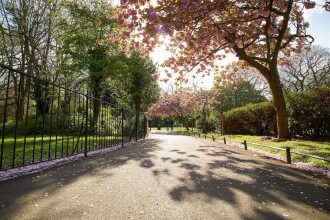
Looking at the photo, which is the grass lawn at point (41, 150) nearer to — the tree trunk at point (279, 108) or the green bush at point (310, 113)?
the tree trunk at point (279, 108)

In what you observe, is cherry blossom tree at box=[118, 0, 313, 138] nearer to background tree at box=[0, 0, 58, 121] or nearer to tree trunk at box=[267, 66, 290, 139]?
tree trunk at box=[267, 66, 290, 139]

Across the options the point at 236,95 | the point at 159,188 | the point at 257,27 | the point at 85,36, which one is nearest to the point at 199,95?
the point at 236,95

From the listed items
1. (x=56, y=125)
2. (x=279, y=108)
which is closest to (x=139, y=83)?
(x=279, y=108)

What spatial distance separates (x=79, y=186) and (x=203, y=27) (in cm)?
928

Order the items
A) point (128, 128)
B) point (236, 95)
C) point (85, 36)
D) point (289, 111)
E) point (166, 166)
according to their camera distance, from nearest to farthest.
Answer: point (166, 166), point (289, 111), point (128, 128), point (85, 36), point (236, 95)

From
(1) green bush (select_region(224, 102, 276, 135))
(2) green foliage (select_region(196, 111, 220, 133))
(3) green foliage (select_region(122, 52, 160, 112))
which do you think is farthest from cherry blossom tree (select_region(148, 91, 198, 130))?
(1) green bush (select_region(224, 102, 276, 135))

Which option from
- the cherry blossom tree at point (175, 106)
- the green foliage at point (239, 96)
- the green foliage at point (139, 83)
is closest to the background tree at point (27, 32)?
the green foliage at point (139, 83)

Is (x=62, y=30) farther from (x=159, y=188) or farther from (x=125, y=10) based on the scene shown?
(x=159, y=188)

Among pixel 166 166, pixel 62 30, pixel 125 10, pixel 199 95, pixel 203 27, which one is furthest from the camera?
pixel 199 95

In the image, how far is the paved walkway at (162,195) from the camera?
3.86m

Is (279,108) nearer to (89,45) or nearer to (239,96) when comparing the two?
(89,45)

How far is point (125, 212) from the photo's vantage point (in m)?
3.88

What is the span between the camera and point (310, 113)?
1725 cm

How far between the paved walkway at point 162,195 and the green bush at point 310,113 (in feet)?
35.1
